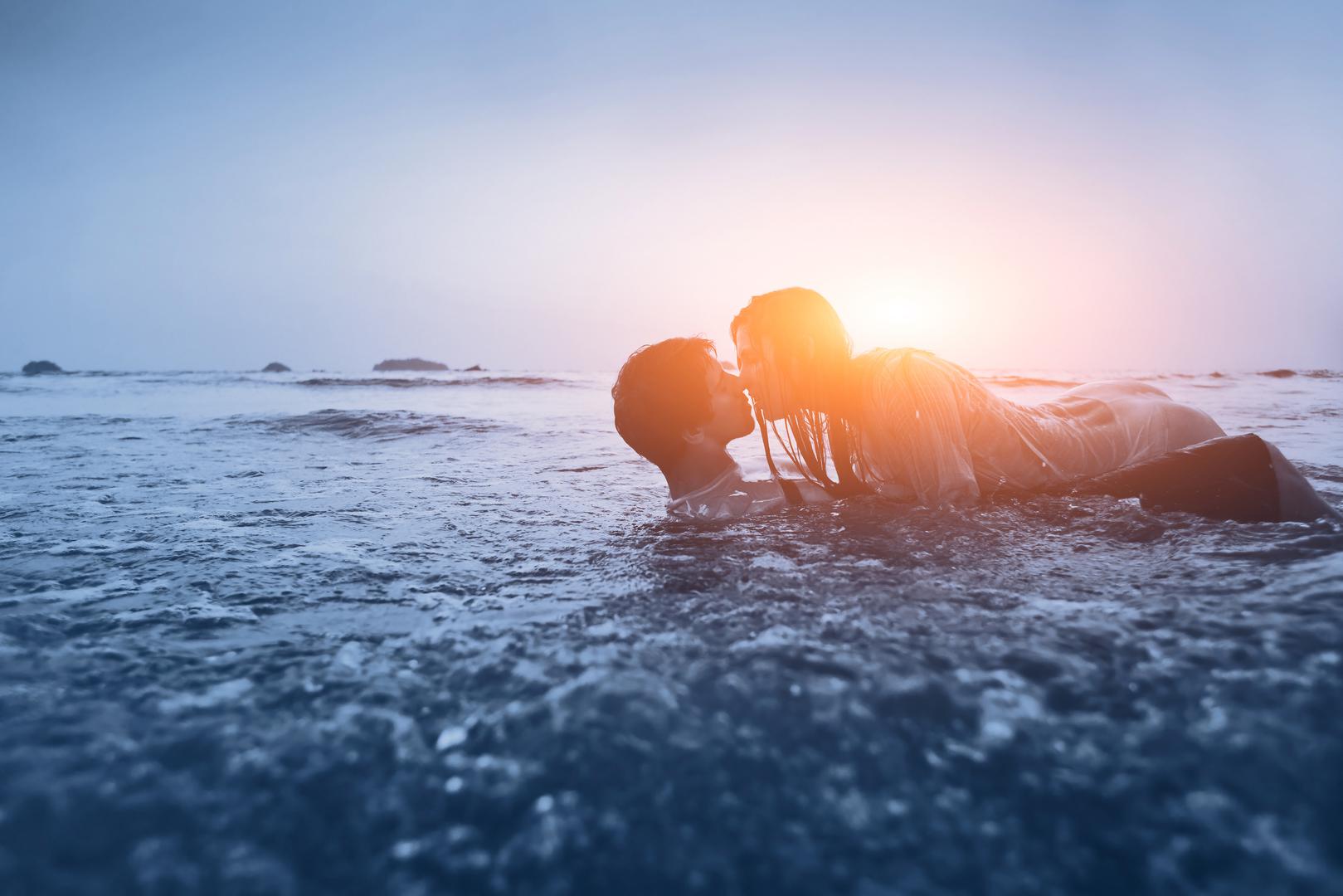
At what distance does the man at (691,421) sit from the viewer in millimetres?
4254

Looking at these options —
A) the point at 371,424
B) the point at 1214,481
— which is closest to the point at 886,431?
the point at 1214,481

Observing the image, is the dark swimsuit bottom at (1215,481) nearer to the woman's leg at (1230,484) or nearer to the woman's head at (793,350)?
the woman's leg at (1230,484)

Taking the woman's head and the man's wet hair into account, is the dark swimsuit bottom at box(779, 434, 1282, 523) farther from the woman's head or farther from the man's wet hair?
the man's wet hair

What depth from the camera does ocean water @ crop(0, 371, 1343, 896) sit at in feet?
4.56

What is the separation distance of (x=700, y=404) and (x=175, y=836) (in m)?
3.25

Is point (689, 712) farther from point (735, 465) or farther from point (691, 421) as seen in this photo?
point (735, 465)

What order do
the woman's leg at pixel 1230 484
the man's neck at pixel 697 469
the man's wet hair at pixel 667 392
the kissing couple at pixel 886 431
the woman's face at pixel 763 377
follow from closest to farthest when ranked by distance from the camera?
1. the woman's leg at pixel 1230 484
2. the kissing couple at pixel 886 431
3. the woman's face at pixel 763 377
4. the man's wet hair at pixel 667 392
5. the man's neck at pixel 697 469

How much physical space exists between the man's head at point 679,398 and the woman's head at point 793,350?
313 mm

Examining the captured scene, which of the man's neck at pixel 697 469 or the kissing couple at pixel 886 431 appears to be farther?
the man's neck at pixel 697 469

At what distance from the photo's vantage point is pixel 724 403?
170 inches

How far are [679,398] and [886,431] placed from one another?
4.11 feet

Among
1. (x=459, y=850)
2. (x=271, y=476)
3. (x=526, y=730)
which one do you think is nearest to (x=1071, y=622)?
(x=526, y=730)

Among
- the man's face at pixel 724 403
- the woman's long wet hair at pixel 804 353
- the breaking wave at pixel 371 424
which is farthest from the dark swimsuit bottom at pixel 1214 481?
the breaking wave at pixel 371 424

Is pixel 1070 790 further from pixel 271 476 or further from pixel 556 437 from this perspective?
pixel 556 437
